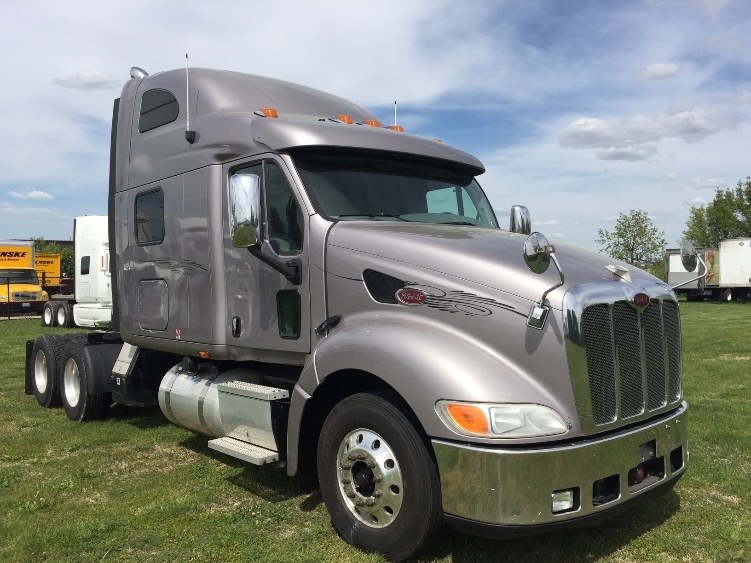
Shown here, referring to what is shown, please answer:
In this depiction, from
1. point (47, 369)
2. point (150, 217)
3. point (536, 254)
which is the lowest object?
point (47, 369)

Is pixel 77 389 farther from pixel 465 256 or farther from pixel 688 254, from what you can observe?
pixel 688 254

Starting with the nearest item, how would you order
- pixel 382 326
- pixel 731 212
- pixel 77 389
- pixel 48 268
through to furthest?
pixel 382 326, pixel 77 389, pixel 48 268, pixel 731 212

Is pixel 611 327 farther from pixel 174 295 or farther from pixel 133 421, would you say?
pixel 133 421

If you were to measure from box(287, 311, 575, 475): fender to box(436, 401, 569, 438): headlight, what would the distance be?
35mm

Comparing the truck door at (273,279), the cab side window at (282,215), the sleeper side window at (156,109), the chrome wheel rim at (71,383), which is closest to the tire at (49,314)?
the chrome wheel rim at (71,383)

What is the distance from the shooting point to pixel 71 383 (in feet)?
26.9

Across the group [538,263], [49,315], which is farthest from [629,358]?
[49,315]

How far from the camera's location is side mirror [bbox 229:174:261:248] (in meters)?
4.46

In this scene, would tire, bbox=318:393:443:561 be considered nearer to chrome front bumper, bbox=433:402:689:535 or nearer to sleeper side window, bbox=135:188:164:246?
chrome front bumper, bbox=433:402:689:535

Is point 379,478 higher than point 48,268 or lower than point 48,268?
lower

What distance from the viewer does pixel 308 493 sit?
535cm

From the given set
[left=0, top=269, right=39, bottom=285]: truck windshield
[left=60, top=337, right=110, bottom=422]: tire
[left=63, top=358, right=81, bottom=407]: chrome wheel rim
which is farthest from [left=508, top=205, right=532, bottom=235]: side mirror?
[left=0, top=269, right=39, bottom=285]: truck windshield

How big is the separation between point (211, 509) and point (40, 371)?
4.89 m

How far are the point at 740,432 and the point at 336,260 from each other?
5.04 m
